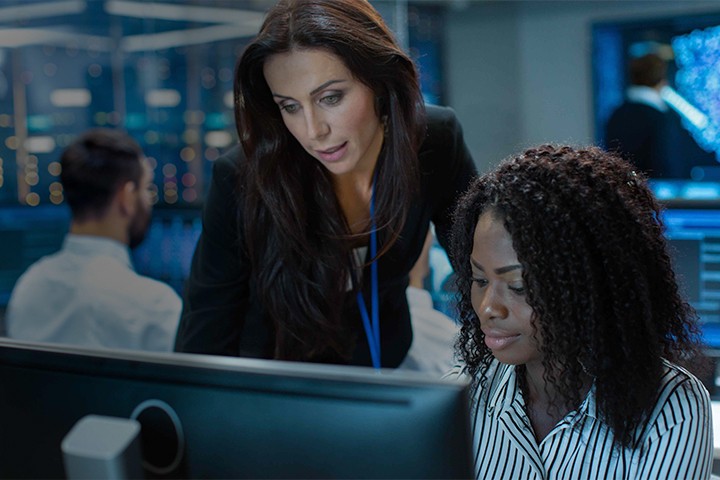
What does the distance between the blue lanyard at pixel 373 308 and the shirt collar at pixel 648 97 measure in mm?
3583

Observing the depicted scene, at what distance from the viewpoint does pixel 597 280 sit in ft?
3.54

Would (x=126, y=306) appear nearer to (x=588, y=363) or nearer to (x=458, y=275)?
(x=458, y=275)

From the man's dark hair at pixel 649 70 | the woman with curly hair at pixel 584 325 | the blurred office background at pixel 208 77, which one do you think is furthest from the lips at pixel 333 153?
the man's dark hair at pixel 649 70

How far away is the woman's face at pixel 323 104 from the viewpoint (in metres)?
1.36

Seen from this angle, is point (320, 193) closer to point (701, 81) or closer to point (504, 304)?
point (504, 304)

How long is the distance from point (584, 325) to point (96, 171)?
1.79 metres

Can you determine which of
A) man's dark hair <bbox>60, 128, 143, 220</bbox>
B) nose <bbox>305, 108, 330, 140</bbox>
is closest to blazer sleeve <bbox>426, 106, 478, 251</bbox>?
nose <bbox>305, 108, 330, 140</bbox>

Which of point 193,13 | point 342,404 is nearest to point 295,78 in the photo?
point 342,404

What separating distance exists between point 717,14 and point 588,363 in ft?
13.7

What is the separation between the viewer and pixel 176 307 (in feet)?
8.21

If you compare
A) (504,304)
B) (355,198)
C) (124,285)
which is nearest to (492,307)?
(504,304)

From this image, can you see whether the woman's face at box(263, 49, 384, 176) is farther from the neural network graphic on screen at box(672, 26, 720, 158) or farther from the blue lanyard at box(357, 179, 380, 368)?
the neural network graphic on screen at box(672, 26, 720, 158)

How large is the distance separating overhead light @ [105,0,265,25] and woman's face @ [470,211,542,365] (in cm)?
349

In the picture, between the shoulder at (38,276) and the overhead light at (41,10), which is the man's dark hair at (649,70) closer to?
the overhead light at (41,10)
